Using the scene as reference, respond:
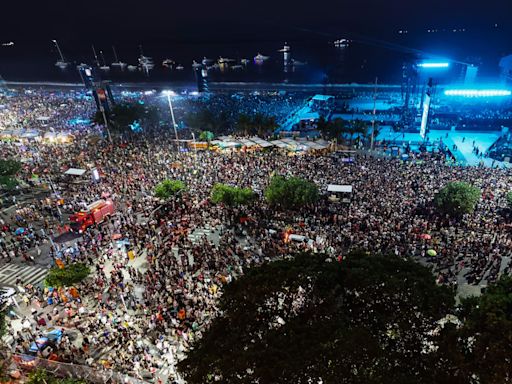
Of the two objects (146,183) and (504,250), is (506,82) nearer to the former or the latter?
(504,250)

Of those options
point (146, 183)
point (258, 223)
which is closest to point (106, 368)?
point (258, 223)

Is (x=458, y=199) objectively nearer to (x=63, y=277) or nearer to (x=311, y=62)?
(x=63, y=277)

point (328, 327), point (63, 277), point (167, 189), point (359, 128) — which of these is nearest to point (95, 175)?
point (167, 189)

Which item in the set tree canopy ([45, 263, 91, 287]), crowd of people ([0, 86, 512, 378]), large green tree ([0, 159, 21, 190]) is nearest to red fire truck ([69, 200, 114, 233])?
crowd of people ([0, 86, 512, 378])

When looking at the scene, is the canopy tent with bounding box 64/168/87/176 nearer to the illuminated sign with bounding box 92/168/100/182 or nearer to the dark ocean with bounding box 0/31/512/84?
the illuminated sign with bounding box 92/168/100/182

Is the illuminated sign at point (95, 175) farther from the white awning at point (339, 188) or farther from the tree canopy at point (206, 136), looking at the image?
the white awning at point (339, 188)
